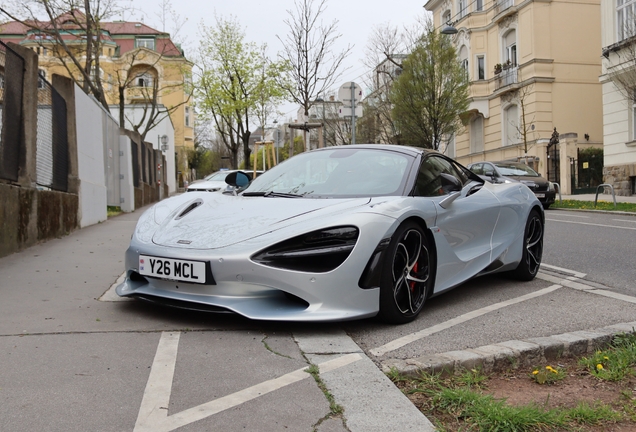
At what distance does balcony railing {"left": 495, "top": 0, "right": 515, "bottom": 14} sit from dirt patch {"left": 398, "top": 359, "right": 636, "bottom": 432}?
32.5 metres

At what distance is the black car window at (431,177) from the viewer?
4602 mm

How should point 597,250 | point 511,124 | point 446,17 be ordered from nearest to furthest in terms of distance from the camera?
→ point 597,250 < point 511,124 < point 446,17

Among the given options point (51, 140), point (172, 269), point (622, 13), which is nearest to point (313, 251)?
point (172, 269)

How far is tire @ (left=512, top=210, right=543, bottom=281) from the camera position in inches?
226

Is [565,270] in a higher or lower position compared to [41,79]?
lower

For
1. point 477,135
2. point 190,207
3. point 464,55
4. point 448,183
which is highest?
point 464,55

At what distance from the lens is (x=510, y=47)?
32969 millimetres

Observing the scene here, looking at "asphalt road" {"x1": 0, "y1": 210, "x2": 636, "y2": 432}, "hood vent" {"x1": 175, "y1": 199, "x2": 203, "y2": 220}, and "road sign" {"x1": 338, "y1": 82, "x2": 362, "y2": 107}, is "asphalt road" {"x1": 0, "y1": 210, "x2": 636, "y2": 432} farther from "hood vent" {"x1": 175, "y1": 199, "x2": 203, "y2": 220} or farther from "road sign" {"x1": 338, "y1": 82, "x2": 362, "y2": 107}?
"road sign" {"x1": 338, "y1": 82, "x2": 362, "y2": 107}

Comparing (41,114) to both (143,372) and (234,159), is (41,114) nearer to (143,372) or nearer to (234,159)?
(143,372)

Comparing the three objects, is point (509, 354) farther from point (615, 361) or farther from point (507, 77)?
point (507, 77)

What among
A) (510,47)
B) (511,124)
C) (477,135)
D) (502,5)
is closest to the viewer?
(511,124)

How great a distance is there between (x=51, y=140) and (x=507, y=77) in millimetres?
27333

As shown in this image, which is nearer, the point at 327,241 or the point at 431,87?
the point at 327,241

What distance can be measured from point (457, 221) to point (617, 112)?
21403 millimetres
